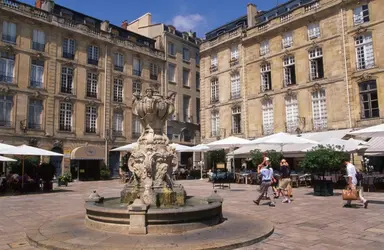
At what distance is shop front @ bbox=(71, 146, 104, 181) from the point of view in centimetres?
2669

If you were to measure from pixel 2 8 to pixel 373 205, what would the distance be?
83.3 feet

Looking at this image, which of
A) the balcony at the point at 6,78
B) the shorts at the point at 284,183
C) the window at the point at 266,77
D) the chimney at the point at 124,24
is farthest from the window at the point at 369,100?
the chimney at the point at 124,24

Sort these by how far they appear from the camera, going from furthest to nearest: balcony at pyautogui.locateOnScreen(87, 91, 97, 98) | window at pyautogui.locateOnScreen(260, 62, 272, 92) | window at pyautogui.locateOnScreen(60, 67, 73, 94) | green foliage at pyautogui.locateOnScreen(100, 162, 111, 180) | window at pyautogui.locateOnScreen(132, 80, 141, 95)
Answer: window at pyautogui.locateOnScreen(132, 80, 141, 95) → balcony at pyautogui.locateOnScreen(87, 91, 97, 98) → green foliage at pyautogui.locateOnScreen(100, 162, 111, 180) → window at pyautogui.locateOnScreen(60, 67, 73, 94) → window at pyautogui.locateOnScreen(260, 62, 272, 92)

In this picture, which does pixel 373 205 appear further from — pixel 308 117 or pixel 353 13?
pixel 353 13

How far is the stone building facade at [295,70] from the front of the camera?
821 inches

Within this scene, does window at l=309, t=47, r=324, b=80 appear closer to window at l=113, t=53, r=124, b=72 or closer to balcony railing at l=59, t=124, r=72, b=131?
window at l=113, t=53, r=124, b=72

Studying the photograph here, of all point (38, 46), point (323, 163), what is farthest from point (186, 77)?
point (323, 163)

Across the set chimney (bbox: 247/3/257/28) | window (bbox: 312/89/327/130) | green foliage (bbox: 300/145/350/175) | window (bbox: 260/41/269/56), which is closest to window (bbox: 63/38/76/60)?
chimney (bbox: 247/3/257/28)

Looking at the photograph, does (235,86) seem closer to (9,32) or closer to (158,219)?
(9,32)


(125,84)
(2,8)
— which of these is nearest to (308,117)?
(125,84)

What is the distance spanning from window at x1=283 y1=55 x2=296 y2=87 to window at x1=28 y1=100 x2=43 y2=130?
734 inches

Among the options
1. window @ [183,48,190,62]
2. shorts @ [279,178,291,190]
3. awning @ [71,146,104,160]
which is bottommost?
shorts @ [279,178,291,190]

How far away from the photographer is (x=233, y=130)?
28.2 metres

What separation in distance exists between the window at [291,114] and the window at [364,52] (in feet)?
16.0
